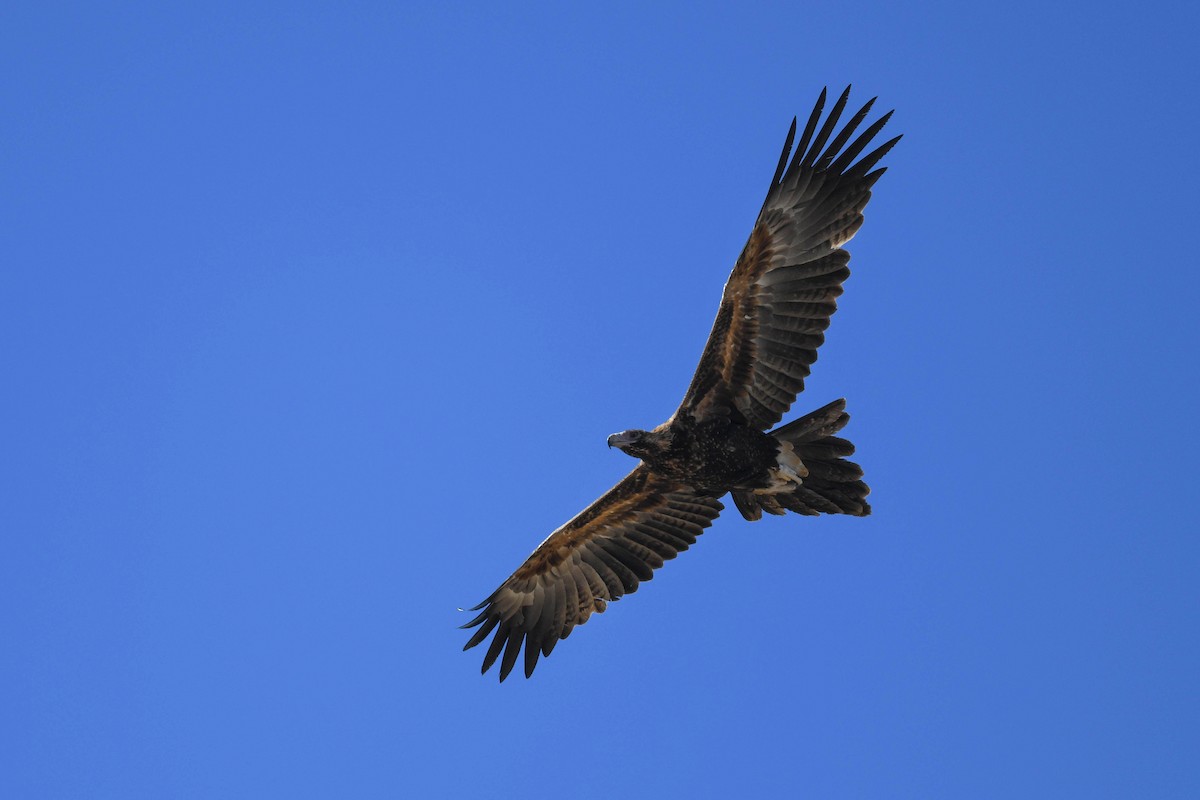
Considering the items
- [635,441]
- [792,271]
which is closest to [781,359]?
[792,271]

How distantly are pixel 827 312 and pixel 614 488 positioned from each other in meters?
3.02

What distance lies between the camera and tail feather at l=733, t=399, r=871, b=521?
13.7 meters

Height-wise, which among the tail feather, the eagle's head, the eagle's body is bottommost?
the tail feather

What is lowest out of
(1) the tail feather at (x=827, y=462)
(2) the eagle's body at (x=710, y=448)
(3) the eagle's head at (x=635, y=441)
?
(1) the tail feather at (x=827, y=462)

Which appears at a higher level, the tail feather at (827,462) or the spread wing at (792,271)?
the spread wing at (792,271)

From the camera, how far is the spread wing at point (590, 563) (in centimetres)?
1536

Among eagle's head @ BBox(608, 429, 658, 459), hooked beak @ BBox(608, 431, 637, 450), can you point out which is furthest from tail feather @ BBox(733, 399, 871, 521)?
hooked beak @ BBox(608, 431, 637, 450)

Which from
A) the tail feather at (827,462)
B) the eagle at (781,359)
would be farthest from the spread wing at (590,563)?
the tail feather at (827,462)

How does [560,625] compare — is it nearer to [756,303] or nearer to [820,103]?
[756,303]

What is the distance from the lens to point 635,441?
14000 millimetres

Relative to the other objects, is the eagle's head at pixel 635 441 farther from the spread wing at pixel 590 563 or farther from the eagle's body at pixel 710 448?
the spread wing at pixel 590 563

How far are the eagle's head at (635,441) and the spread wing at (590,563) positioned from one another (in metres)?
1.11

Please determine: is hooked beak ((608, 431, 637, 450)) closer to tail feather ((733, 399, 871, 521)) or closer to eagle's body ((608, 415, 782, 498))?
eagle's body ((608, 415, 782, 498))

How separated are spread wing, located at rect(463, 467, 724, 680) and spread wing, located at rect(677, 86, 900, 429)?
173 centimetres
